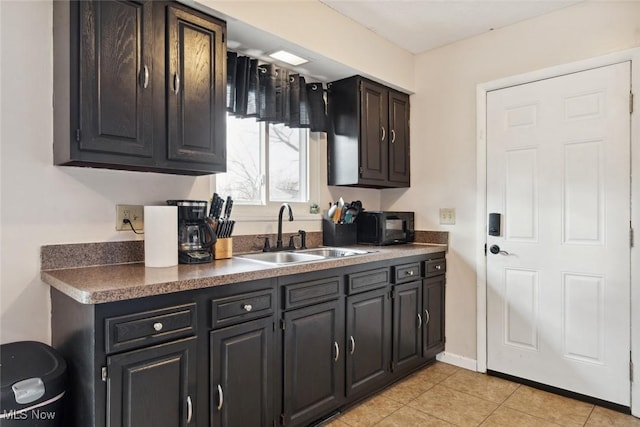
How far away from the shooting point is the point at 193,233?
2.00 metres

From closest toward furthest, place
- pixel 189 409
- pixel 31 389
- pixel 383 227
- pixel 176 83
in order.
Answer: pixel 31 389 → pixel 189 409 → pixel 176 83 → pixel 383 227

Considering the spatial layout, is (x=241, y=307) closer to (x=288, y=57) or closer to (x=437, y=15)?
(x=288, y=57)

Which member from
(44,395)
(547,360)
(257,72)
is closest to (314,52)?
(257,72)

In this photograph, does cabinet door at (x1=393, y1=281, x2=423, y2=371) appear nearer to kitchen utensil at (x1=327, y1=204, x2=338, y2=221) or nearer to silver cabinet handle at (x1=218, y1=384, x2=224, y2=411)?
kitchen utensil at (x1=327, y1=204, x2=338, y2=221)

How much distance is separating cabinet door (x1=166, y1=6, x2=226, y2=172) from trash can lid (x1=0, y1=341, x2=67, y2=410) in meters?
0.98

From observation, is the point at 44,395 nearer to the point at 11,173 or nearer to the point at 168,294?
the point at 168,294

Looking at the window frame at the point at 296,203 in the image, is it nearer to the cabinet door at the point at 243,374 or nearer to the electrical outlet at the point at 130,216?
the electrical outlet at the point at 130,216

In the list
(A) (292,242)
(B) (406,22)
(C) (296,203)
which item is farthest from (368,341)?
(B) (406,22)

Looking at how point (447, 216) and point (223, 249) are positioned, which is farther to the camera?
point (447, 216)

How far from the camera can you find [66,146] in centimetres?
162

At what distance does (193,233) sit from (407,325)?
5.44 feet

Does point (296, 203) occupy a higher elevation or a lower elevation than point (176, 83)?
lower

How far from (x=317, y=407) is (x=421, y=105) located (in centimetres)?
254

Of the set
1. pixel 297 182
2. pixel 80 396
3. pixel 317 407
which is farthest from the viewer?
pixel 297 182
